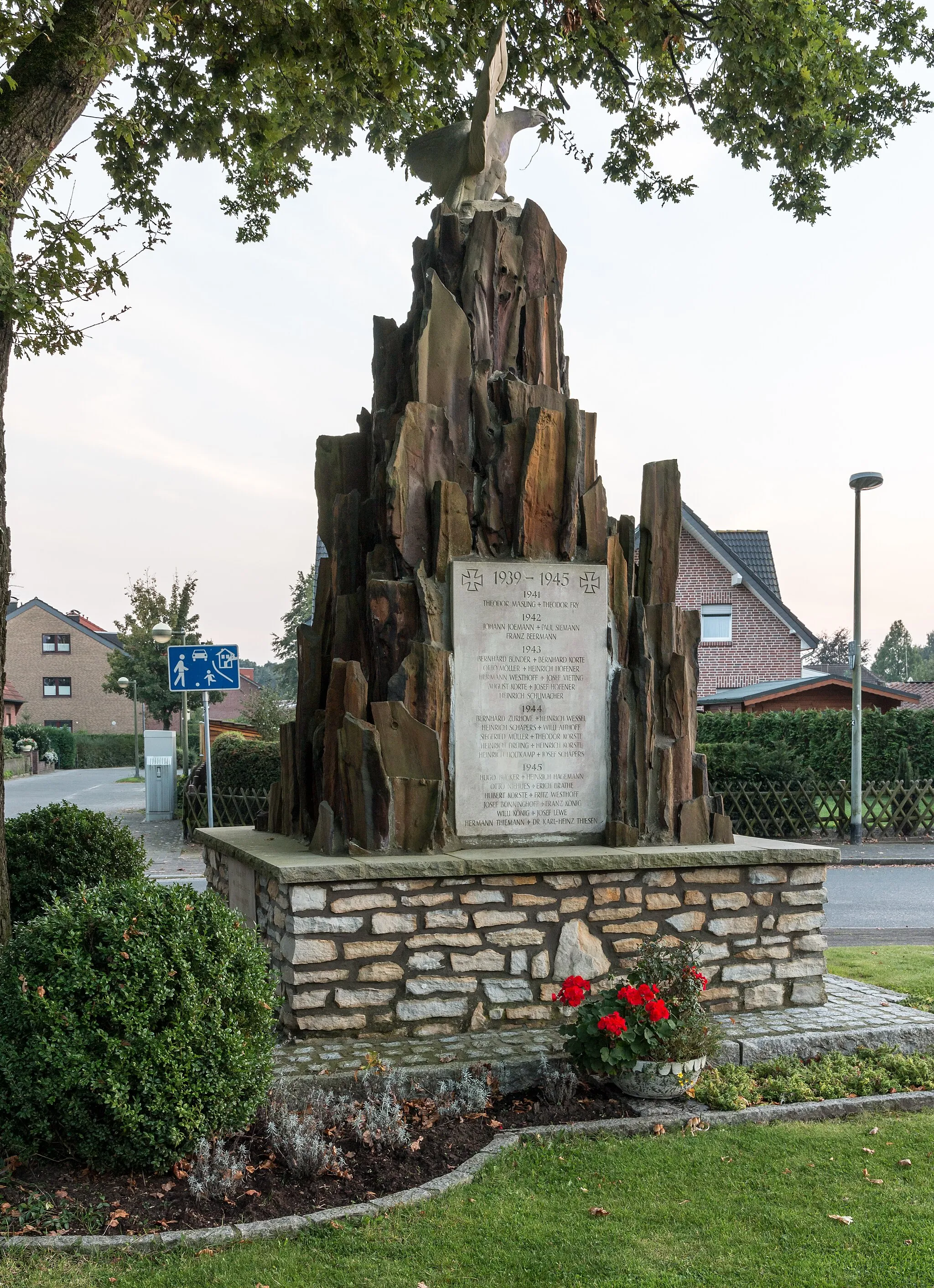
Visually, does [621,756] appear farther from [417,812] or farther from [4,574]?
[4,574]

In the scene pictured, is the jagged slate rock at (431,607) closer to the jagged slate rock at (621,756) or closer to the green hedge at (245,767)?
the jagged slate rock at (621,756)

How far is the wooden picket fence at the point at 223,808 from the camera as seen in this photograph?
742 inches

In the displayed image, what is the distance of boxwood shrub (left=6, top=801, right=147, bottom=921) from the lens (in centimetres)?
820

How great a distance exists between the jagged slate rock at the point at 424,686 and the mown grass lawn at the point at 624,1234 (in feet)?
8.15

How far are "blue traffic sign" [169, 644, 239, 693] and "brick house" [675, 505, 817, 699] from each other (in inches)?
765

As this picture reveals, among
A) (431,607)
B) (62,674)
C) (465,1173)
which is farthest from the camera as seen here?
(62,674)

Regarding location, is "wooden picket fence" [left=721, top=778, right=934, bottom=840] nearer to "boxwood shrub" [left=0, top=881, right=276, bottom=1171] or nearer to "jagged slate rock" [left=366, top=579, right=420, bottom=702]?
"jagged slate rock" [left=366, top=579, right=420, bottom=702]

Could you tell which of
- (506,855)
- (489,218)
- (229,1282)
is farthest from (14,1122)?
(489,218)

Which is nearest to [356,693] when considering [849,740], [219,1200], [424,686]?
[424,686]

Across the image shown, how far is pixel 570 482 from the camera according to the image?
23.8 ft

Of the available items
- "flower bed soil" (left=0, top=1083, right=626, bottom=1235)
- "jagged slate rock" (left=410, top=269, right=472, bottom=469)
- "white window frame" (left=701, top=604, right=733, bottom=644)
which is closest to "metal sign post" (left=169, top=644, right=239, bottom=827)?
"jagged slate rock" (left=410, top=269, right=472, bottom=469)

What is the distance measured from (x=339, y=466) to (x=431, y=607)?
162 centimetres

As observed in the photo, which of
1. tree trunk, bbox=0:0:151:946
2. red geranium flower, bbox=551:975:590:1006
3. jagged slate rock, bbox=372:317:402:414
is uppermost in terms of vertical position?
tree trunk, bbox=0:0:151:946

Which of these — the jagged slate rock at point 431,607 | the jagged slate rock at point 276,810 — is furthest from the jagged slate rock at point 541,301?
the jagged slate rock at point 276,810
